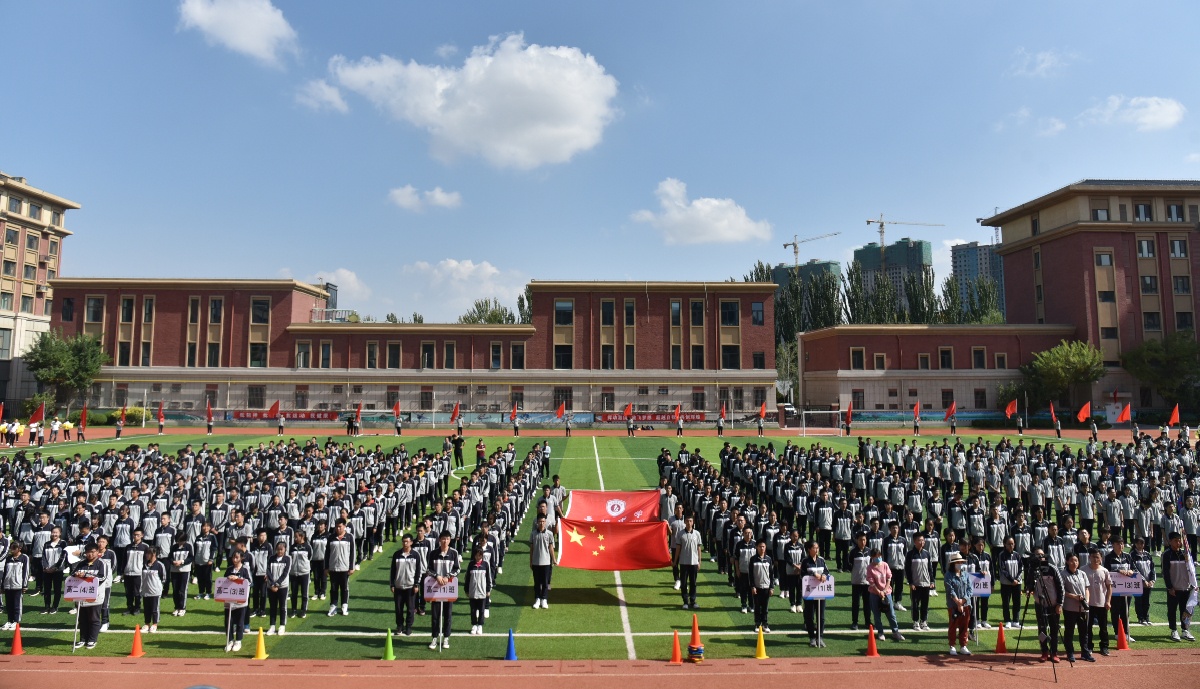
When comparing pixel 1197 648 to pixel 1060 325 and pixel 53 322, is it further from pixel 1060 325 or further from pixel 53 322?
pixel 53 322

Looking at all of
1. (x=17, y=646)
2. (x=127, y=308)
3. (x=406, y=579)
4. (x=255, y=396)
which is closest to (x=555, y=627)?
(x=406, y=579)

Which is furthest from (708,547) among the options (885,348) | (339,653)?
(885,348)

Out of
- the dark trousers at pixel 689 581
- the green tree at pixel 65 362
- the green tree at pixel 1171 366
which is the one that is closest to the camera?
the dark trousers at pixel 689 581

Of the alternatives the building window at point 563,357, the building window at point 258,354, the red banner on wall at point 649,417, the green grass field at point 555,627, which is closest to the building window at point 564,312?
the building window at point 563,357

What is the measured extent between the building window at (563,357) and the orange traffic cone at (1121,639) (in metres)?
48.7

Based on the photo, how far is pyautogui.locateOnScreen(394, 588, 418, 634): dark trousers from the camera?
1298 cm

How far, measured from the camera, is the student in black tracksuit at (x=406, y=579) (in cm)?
1292

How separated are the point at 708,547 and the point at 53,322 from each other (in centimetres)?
6301

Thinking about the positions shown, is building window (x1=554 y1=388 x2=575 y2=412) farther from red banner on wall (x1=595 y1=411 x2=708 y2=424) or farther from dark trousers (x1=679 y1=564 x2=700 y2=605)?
dark trousers (x1=679 y1=564 x2=700 y2=605)

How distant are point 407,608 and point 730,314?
49879 millimetres

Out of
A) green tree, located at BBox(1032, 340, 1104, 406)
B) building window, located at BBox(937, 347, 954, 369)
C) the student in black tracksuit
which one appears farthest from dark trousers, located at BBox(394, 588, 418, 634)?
green tree, located at BBox(1032, 340, 1104, 406)

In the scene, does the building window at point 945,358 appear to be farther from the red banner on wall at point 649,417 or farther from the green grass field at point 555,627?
the green grass field at point 555,627

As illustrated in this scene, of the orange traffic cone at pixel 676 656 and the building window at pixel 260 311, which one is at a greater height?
the building window at pixel 260 311

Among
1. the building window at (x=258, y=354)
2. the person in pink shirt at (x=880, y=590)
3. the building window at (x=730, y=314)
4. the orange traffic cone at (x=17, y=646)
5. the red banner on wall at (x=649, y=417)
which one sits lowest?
the orange traffic cone at (x=17, y=646)
